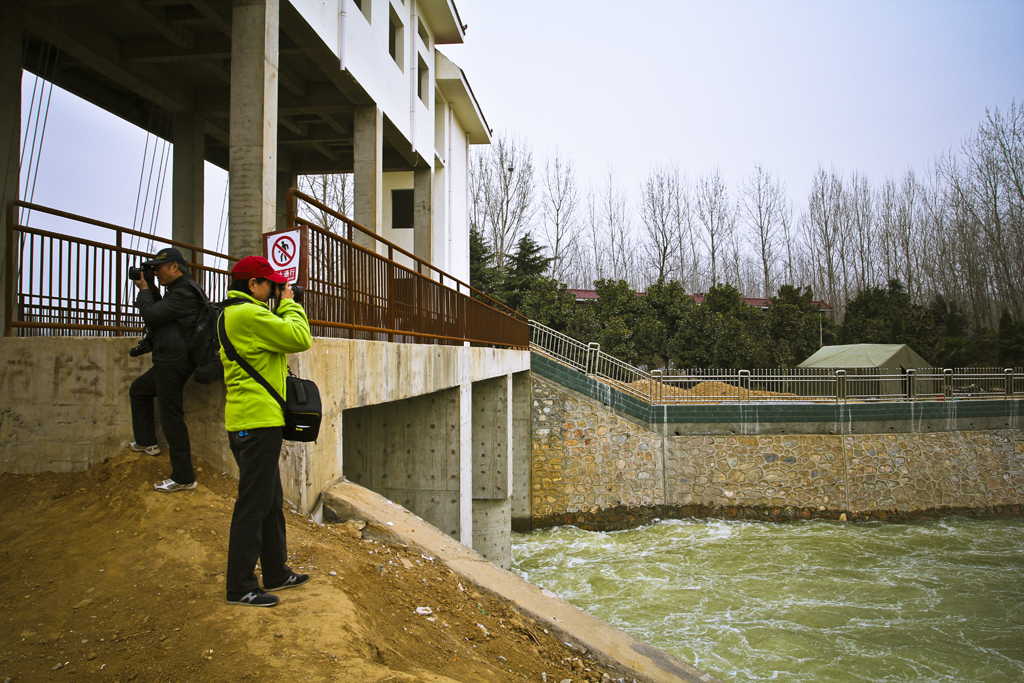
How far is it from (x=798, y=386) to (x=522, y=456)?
8644 mm

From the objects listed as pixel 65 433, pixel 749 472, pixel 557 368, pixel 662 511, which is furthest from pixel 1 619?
pixel 749 472

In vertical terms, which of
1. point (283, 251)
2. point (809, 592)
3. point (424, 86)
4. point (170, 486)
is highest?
point (424, 86)

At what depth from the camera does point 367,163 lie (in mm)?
10805

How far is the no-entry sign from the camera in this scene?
4.38m

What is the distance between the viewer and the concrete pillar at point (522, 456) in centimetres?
1667

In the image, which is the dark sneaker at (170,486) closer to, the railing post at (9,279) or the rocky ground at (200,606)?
the rocky ground at (200,606)

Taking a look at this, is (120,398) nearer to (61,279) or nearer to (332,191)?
(61,279)

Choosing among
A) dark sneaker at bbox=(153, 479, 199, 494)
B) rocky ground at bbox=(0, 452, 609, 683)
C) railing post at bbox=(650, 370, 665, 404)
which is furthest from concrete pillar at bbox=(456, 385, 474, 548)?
railing post at bbox=(650, 370, 665, 404)

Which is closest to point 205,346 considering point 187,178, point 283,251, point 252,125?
point 283,251

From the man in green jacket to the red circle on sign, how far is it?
3.77 ft

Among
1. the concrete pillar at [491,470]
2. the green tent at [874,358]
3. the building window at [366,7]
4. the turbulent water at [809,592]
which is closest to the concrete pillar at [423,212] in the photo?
the concrete pillar at [491,470]

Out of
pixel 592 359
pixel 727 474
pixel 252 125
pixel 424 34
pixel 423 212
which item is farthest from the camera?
pixel 592 359

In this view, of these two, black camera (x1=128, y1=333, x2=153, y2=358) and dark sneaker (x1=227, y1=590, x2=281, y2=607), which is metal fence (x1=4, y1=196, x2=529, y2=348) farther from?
dark sneaker (x1=227, y1=590, x2=281, y2=607)

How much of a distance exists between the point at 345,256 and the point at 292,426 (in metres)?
2.55
